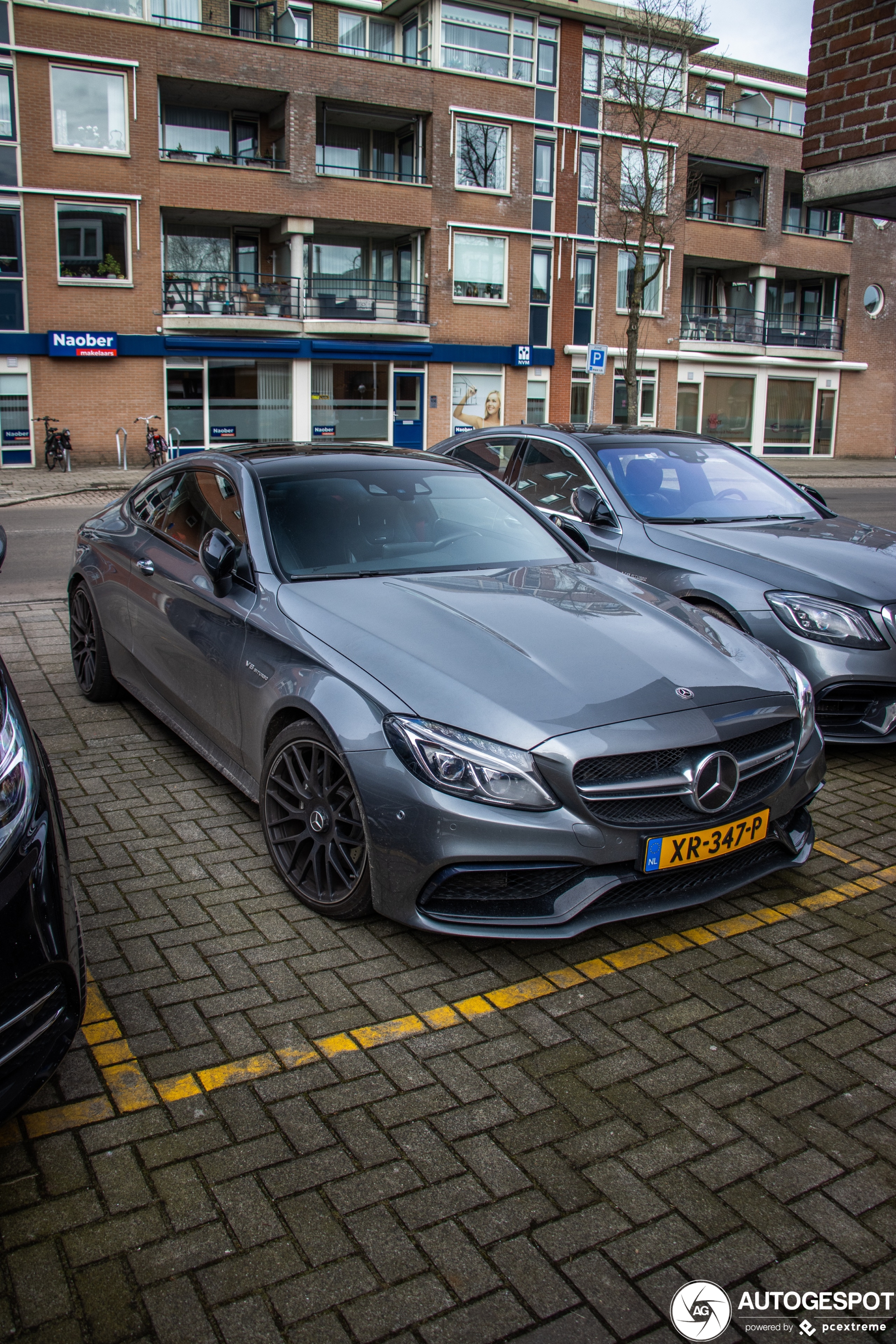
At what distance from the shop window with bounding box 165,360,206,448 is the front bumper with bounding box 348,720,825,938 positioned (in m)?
27.2

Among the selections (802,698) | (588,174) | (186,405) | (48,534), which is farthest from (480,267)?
(802,698)

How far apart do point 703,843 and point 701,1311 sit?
1.52 m

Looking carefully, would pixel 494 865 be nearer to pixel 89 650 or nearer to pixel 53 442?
pixel 89 650

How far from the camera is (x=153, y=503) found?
5.66 metres

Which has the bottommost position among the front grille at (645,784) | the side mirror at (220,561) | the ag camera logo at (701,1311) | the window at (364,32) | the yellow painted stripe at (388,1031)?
the ag camera logo at (701,1311)

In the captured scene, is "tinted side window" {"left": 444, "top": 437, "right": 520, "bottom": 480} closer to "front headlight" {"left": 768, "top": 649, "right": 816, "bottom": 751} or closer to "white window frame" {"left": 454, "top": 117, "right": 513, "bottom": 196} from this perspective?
"front headlight" {"left": 768, "top": 649, "right": 816, "bottom": 751}

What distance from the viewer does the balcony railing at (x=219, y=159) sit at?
28.4 metres

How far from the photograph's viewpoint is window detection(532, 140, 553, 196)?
1324 inches

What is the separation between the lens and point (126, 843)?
4355mm

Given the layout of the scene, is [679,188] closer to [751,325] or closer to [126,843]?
[751,325]

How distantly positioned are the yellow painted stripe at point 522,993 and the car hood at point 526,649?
0.76 meters

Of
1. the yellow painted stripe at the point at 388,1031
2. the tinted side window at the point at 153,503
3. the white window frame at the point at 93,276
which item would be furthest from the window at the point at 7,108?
the yellow painted stripe at the point at 388,1031

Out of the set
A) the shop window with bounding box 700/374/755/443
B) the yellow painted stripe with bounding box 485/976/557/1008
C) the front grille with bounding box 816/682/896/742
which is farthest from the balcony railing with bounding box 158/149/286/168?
the yellow painted stripe with bounding box 485/976/557/1008

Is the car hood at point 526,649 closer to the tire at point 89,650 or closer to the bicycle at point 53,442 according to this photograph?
the tire at point 89,650
